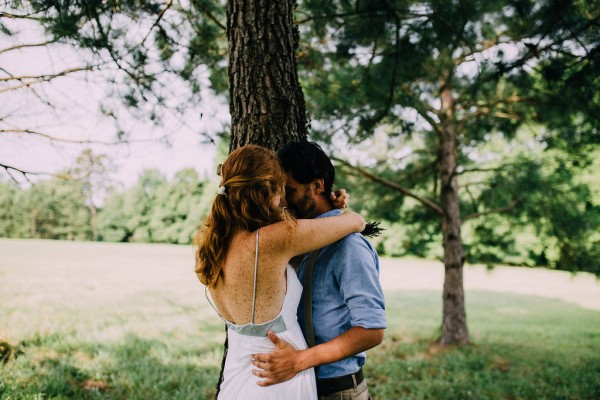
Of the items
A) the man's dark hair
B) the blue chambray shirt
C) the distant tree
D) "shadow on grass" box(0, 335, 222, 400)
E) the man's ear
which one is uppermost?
the distant tree

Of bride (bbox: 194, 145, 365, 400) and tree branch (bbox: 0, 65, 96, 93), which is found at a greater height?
tree branch (bbox: 0, 65, 96, 93)

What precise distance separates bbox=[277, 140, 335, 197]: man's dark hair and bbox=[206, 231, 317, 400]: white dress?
1.40 feet

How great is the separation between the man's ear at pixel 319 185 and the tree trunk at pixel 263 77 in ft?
2.00

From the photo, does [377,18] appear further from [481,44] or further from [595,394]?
[595,394]

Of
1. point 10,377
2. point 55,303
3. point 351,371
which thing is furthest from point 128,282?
point 351,371

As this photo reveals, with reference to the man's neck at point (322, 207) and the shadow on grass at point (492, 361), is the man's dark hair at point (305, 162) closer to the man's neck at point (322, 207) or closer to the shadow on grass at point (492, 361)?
the man's neck at point (322, 207)

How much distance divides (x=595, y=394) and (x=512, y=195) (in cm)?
355

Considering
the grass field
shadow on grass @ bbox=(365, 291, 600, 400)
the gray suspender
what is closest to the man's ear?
the gray suspender

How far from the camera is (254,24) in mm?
2459

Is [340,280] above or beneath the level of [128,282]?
above

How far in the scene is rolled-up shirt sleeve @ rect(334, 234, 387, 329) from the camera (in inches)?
60.2

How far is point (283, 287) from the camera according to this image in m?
1.62

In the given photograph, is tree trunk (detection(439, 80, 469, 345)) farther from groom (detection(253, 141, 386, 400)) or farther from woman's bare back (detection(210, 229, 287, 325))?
woman's bare back (detection(210, 229, 287, 325))

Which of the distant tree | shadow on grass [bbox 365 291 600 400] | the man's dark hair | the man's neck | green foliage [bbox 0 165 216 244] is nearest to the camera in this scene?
the man's dark hair
